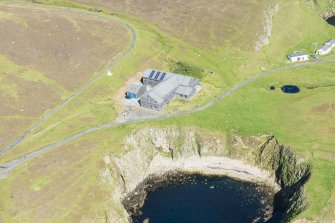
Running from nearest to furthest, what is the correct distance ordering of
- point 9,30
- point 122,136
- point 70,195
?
point 70,195 < point 122,136 < point 9,30

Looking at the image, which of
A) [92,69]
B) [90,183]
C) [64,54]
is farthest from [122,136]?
[64,54]

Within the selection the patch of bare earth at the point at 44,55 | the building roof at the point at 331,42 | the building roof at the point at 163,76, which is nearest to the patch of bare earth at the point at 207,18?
the patch of bare earth at the point at 44,55

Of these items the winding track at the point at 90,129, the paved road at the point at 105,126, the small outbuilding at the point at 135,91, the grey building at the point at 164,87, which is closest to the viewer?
the paved road at the point at 105,126

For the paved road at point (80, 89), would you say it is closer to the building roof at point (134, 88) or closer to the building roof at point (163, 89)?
the building roof at point (134, 88)

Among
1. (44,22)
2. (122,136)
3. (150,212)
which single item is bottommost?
(150,212)

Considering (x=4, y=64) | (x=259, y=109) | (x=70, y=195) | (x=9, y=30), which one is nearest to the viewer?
(x=70, y=195)

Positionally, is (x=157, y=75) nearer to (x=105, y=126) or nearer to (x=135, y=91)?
(x=135, y=91)

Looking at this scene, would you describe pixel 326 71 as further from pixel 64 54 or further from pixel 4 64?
pixel 4 64
